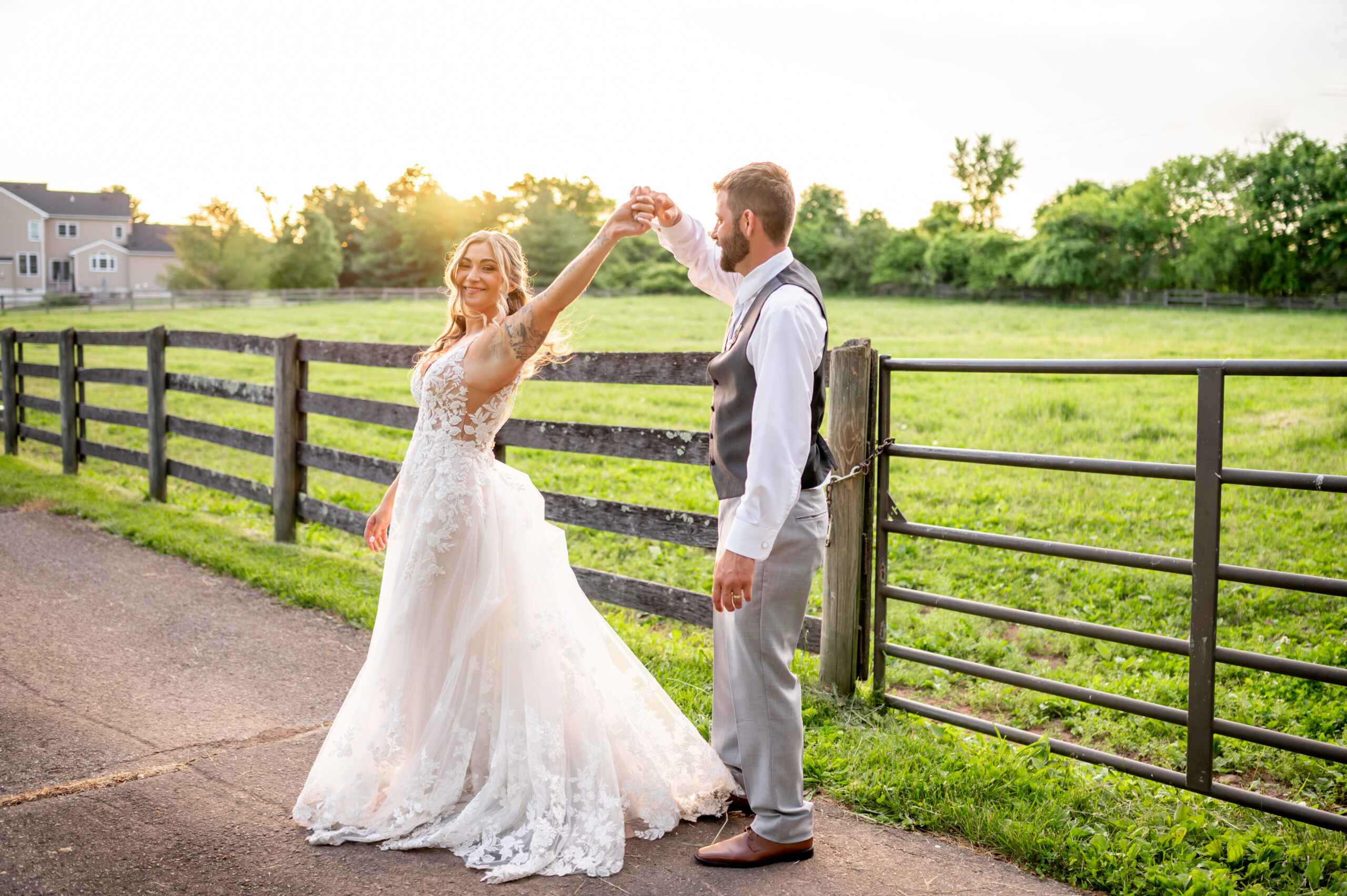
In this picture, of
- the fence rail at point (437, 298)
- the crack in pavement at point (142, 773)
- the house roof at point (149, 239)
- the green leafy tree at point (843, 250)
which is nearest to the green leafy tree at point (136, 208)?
the house roof at point (149, 239)

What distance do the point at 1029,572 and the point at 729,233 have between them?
4.62 m

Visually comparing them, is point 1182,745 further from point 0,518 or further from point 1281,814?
point 0,518

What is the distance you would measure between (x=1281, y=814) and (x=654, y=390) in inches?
572

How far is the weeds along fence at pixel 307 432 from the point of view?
5.01 metres

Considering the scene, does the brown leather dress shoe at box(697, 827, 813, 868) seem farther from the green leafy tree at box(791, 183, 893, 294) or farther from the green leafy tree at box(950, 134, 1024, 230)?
the green leafy tree at box(950, 134, 1024, 230)

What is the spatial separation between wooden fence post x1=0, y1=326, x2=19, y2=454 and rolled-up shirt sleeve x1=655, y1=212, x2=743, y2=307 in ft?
37.6

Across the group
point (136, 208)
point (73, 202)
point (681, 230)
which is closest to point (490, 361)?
point (681, 230)

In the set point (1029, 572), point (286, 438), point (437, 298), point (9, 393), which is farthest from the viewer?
point (437, 298)

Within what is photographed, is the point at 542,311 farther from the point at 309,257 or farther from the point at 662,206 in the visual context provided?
the point at 309,257

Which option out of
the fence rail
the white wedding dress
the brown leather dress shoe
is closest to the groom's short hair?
the white wedding dress

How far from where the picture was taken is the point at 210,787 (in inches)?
139

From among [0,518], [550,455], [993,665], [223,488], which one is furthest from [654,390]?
[993,665]

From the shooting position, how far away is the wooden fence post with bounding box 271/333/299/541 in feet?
24.6

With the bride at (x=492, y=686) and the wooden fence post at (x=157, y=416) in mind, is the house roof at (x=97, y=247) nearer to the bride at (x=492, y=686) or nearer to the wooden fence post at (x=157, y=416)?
the wooden fence post at (x=157, y=416)
